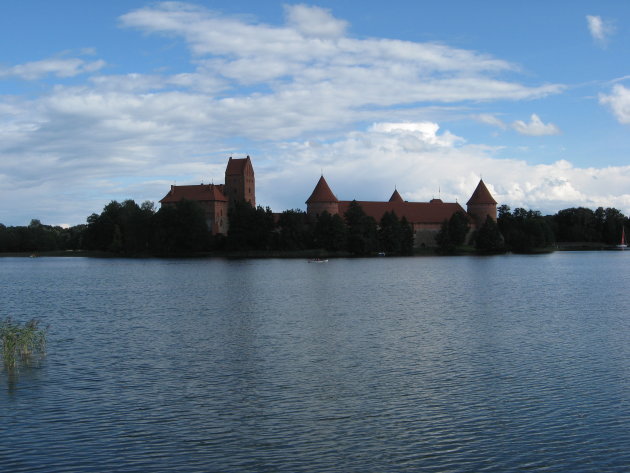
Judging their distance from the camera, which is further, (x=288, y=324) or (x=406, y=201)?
(x=406, y=201)

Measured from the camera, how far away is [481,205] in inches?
4407

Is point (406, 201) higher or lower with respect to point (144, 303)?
higher

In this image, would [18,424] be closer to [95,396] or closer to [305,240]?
[95,396]

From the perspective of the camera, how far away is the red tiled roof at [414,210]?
114m

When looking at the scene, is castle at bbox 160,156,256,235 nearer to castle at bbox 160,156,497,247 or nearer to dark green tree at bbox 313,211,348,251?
castle at bbox 160,156,497,247

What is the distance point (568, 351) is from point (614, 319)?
7.45 m

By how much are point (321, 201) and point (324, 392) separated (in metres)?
91.2

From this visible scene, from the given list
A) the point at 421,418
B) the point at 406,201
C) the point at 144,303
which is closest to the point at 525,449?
the point at 421,418

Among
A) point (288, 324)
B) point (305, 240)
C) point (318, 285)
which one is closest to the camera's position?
point (288, 324)

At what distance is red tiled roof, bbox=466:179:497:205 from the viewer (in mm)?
112125

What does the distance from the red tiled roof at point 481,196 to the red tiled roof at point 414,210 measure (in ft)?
9.18

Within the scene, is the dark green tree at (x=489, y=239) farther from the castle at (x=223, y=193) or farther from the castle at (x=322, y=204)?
the castle at (x=223, y=193)

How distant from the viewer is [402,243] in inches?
3634

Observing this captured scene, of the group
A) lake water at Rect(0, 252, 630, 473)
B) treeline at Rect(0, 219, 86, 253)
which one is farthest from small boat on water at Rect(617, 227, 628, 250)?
lake water at Rect(0, 252, 630, 473)
